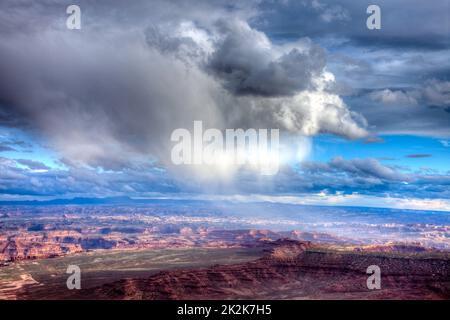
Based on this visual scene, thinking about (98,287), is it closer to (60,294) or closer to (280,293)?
(60,294)
